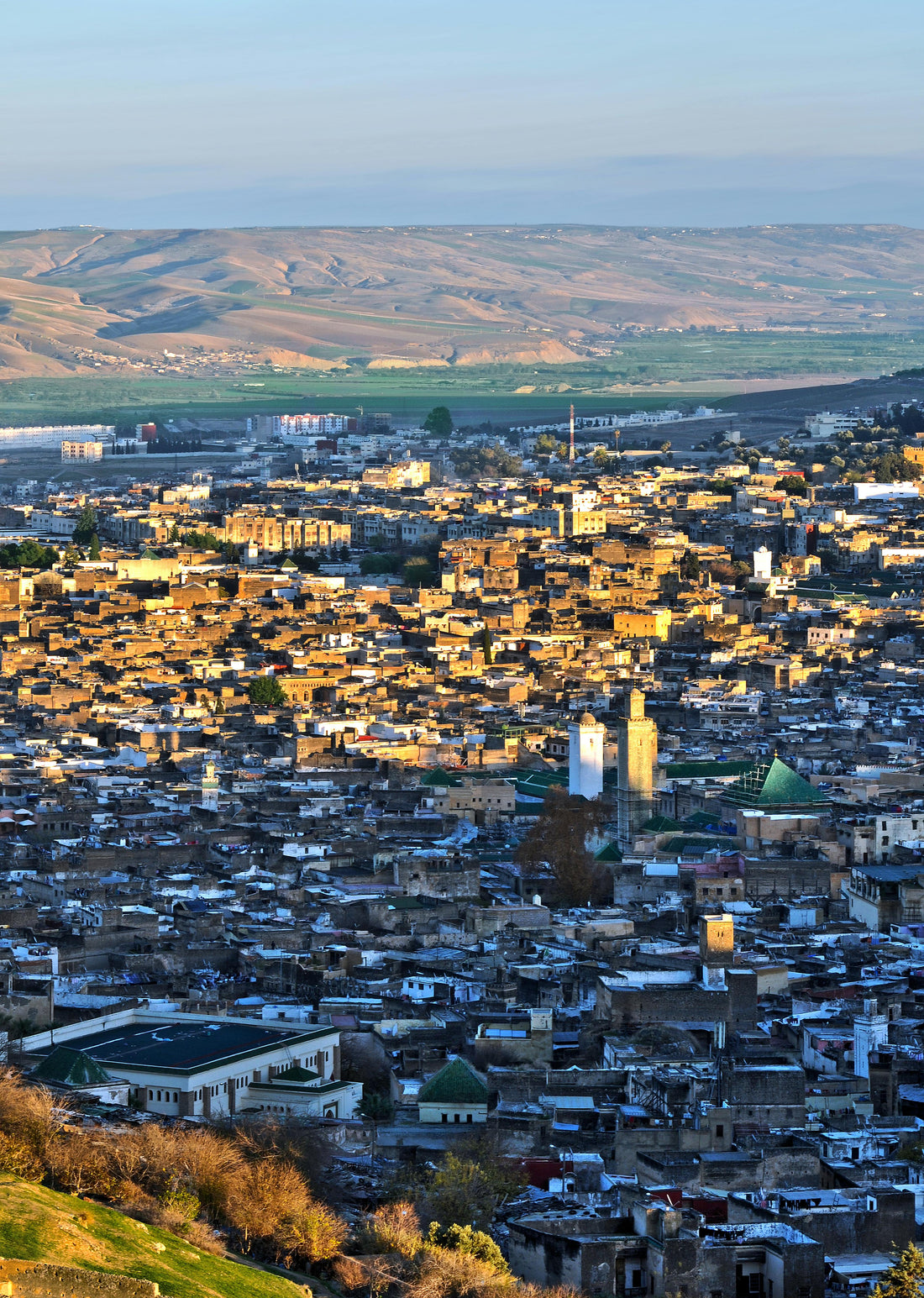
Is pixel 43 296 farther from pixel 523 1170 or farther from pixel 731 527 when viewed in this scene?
pixel 523 1170

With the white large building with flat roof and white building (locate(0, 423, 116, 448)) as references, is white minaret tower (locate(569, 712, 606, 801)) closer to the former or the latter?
the white large building with flat roof

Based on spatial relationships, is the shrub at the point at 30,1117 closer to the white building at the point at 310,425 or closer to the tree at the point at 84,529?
the tree at the point at 84,529

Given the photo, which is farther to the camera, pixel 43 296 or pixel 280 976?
pixel 43 296

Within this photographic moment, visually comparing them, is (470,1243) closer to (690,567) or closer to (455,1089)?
(455,1089)

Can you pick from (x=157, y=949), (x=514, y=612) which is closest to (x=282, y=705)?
(x=514, y=612)

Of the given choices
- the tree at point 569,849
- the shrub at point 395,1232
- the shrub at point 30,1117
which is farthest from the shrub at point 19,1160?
the tree at point 569,849
